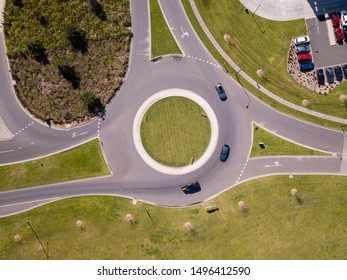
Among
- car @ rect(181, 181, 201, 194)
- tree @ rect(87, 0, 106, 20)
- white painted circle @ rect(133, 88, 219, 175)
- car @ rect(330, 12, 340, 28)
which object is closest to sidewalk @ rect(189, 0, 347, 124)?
white painted circle @ rect(133, 88, 219, 175)

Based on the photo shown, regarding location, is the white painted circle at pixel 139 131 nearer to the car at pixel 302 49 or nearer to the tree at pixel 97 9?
the tree at pixel 97 9

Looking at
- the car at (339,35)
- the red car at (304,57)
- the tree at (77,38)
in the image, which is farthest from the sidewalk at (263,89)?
the tree at (77,38)

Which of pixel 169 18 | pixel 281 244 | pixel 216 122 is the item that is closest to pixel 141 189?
pixel 216 122

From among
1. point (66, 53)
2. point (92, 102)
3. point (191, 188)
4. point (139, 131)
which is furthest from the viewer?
→ point (66, 53)

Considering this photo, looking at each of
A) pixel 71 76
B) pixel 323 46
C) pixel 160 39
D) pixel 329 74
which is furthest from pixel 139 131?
pixel 323 46

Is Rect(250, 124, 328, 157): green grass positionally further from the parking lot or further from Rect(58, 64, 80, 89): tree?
Rect(58, 64, 80, 89): tree

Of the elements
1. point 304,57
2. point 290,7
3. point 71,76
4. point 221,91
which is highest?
point 290,7

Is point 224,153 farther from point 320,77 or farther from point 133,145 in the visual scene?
point 320,77
